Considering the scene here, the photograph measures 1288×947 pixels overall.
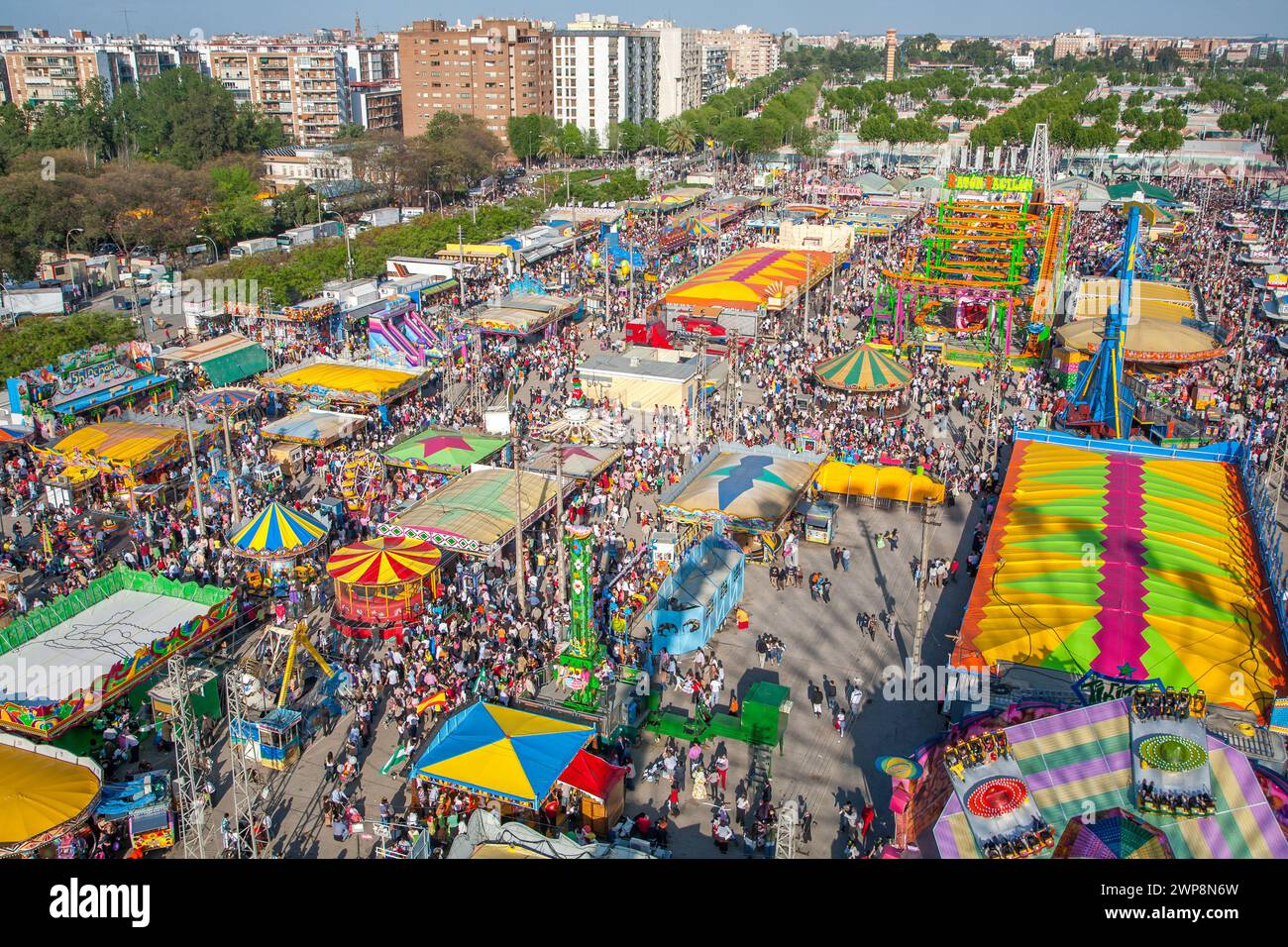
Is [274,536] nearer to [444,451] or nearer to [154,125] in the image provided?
[444,451]

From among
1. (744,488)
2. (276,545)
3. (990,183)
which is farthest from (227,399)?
(990,183)

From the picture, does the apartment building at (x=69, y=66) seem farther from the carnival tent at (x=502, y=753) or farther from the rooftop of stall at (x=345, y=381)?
the carnival tent at (x=502, y=753)

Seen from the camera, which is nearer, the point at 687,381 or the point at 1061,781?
the point at 1061,781

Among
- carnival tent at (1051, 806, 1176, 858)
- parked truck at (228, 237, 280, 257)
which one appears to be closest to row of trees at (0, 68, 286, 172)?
parked truck at (228, 237, 280, 257)

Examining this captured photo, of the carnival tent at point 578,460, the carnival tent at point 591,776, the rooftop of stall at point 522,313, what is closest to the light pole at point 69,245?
the rooftop of stall at point 522,313
